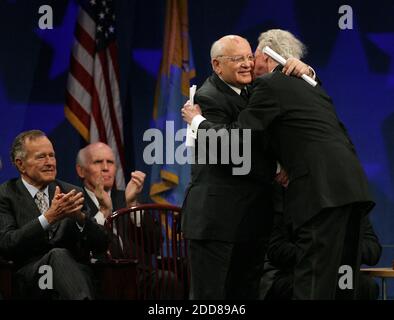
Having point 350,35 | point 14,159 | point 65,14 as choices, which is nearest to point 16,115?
point 65,14

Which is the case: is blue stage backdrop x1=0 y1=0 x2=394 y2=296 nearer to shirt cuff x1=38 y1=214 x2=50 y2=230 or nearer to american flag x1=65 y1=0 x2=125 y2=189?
american flag x1=65 y1=0 x2=125 y2=189

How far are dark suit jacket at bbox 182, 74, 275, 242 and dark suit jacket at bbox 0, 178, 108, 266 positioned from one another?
0.66 m

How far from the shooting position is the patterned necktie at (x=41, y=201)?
16.4 ft

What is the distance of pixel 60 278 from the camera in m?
4.56

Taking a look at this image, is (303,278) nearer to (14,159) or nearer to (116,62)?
(14,159)

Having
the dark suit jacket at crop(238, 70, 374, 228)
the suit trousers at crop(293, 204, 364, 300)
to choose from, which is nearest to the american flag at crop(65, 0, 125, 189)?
the dark suit jacket at crop(238, 70, 374, 228)

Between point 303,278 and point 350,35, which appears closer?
point 303,278

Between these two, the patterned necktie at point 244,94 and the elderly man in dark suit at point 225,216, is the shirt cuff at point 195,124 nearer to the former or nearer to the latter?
the elderly man in dark suit at point 225,216

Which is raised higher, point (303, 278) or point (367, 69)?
point (367, 69)

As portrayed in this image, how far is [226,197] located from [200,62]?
3133 millimetres

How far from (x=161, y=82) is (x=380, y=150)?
1.91m

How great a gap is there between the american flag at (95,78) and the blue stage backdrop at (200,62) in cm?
22

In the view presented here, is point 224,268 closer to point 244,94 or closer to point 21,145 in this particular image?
point 244,94
